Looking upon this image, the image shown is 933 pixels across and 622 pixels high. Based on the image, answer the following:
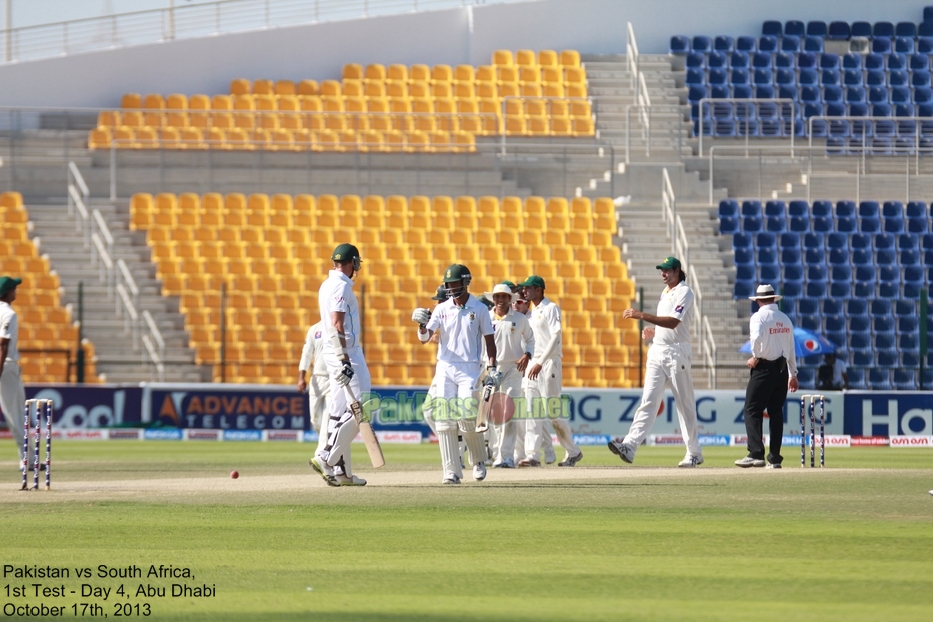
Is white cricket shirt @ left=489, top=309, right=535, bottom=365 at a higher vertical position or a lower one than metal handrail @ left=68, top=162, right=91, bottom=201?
lower

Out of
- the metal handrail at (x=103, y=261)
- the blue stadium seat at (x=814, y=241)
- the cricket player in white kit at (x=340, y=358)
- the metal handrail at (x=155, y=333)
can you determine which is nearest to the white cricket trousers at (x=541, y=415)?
the cricket player in white kit at (x=340, y=358)

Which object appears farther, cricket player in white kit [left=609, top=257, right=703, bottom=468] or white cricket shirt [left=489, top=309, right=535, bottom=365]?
white cricket shirt [left=489, top=309, right=535, bottom=365]

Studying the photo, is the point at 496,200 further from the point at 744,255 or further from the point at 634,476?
the point at 634,476

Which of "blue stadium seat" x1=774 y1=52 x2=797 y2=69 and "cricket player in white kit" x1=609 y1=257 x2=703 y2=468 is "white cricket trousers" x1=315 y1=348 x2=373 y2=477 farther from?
"blue stadium seat" x1=774 y1=52 x2=797 y2=69

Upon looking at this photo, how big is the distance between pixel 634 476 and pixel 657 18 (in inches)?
1086

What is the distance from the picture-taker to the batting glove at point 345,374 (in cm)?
1257

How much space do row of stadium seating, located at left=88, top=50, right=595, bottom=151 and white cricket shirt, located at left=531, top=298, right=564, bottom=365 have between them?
17.2 m

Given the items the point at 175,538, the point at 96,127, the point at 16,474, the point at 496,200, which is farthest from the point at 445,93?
the point at 175,538

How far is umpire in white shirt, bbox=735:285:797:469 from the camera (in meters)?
15.5

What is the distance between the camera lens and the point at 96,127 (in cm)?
3484

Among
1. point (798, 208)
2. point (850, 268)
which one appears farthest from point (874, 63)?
point (850, 268)

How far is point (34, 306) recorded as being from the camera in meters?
29.0

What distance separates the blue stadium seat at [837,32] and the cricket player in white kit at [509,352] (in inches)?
1049

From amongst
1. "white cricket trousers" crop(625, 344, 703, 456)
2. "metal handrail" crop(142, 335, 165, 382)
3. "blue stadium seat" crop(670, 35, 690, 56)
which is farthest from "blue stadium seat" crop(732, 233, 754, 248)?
"white cricket trousers" crop(625, 344, 703, 456)
